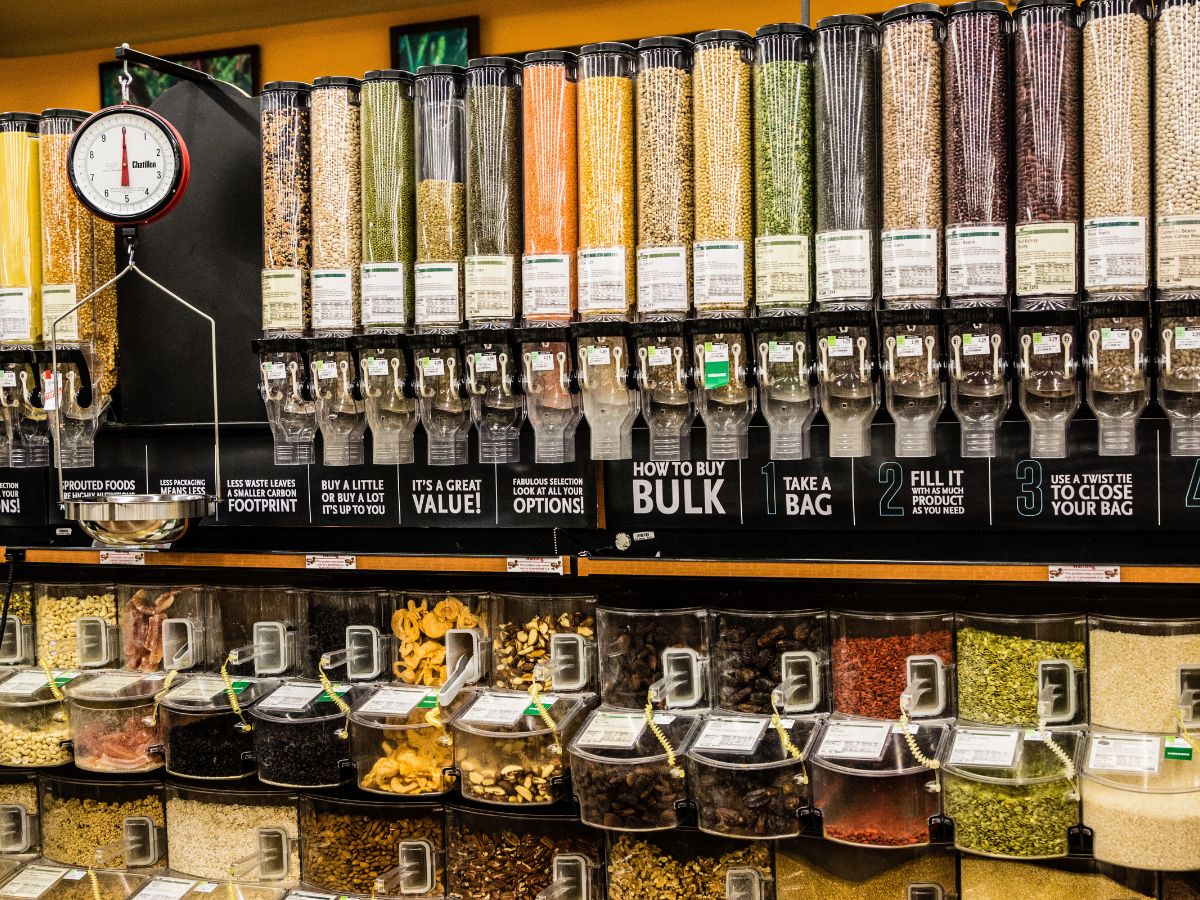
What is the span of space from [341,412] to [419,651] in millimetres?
568

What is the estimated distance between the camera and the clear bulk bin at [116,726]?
8.18 ft

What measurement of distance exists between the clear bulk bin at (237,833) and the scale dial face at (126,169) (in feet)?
4.24

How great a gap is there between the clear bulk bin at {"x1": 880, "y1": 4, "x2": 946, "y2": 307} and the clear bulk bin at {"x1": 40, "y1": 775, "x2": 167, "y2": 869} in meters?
2.02

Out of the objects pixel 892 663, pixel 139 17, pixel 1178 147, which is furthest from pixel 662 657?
pixel 139 17

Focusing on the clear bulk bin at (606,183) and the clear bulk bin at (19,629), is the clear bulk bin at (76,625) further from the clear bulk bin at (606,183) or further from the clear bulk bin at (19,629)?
the clear bulk bin at (606,183)

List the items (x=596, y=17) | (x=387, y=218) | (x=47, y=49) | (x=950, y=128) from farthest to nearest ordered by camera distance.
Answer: (x=47, y=49) → (x=596, y=17) → (x=387, y=218) → (x=950, y=128)

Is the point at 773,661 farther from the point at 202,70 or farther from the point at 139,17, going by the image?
the point at 139,17

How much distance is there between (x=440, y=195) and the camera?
2109 millimetres

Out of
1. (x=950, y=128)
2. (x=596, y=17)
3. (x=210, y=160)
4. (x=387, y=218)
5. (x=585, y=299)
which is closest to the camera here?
(x=950, y=128)

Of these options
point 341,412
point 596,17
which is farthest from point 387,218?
point 596,17

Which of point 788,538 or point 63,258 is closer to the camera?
point 788,538

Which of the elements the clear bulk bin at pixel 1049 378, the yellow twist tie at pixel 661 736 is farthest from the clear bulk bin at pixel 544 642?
the clear bulk bin at pixel 1049 378

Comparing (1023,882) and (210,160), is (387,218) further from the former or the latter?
(1023,882)

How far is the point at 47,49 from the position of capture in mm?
4422
